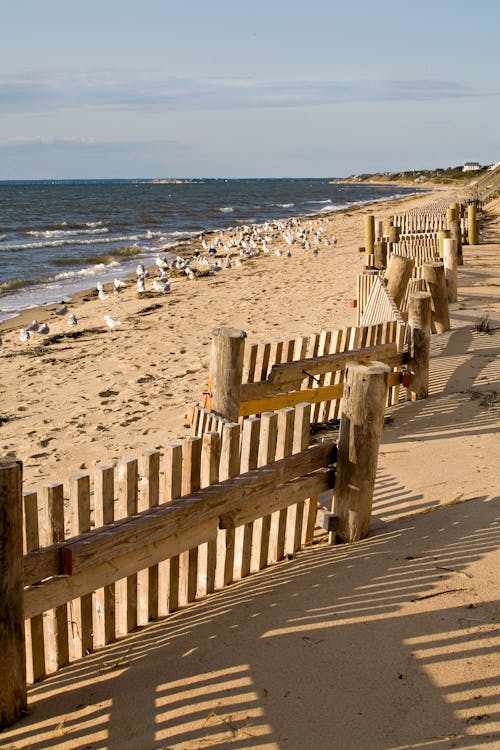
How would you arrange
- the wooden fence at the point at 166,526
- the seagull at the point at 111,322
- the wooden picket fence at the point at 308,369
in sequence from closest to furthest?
the wooden fence at the point at 166,526 → the wooden picket fence at the point at 308,369 → the seagull at the point at 111,322

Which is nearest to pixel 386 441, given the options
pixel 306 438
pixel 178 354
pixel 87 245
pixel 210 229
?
pixel 306 438

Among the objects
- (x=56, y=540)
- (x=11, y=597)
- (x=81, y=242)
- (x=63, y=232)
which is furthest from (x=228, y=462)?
(x=63, y=232)

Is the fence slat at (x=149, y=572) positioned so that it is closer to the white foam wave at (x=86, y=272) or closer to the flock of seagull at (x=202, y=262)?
the flock of seagull at (x=202, y=262)

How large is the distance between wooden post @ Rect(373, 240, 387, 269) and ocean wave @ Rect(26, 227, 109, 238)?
24.9 m

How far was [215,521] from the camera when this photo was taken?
4039mm

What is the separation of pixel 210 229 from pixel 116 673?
39.2 metres

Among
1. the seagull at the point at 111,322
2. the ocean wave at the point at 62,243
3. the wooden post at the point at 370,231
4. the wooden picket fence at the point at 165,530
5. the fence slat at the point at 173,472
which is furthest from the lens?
the ocean wave at the point at 62,243

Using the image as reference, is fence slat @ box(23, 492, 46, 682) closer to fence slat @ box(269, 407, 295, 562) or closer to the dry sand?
the dry sand

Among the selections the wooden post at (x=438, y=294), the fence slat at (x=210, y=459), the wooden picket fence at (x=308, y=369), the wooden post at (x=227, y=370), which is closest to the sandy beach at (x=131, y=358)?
the wooden picket fence at (x=308, y=369)

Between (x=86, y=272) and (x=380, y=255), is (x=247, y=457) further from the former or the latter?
(x=86, y=272)

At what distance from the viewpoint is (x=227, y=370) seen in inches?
226

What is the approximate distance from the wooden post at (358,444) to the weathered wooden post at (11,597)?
209 cm

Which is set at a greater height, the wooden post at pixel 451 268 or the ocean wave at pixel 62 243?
the wooden post at pixel 451 268

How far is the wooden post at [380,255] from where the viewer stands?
48.9 ft
